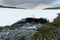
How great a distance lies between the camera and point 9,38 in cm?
602

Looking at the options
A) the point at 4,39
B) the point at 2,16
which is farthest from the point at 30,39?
the point at 2,16

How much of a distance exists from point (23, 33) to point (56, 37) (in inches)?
47.5

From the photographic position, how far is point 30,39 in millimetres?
5359

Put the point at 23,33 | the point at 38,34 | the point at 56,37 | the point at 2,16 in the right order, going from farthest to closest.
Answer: the point at 2,16 → the point at 23,33 → the point at 38,34 → the point at 56,37

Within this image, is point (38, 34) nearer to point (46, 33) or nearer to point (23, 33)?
point (46, 33)

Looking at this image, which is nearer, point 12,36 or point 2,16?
point 12,36

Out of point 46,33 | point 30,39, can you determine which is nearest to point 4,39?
point 30,39

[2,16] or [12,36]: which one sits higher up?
[12,36]

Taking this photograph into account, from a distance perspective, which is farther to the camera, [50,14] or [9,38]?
[50,14]

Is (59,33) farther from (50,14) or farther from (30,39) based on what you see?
(50,14)

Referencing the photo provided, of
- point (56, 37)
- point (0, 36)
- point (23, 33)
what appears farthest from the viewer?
point (0, 36)

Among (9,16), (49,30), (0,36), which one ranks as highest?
(49,30)

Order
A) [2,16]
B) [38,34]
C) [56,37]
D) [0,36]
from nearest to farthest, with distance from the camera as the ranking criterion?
[56,37]
[38,34]
[0,36]
[2,16]

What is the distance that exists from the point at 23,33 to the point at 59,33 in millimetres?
1209
